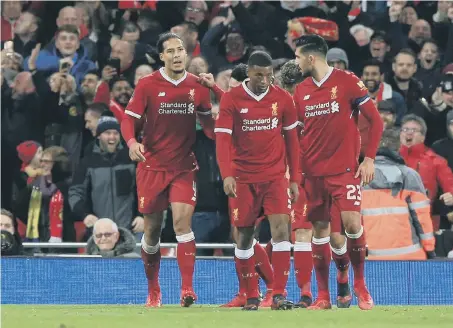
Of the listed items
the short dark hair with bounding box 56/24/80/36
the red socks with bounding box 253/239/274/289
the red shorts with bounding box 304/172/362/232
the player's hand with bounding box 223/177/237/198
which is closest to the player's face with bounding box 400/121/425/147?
the red socks with bounding box 253/239/274/289

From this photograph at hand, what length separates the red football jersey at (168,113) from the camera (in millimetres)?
13570

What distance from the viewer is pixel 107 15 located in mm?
21078

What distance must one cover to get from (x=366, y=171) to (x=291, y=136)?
0.75m

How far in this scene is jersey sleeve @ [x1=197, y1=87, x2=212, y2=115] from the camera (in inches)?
538

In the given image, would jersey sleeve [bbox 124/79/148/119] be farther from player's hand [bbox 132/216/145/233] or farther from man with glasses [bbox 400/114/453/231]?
man with glasses [bbox 400/114/453/231]

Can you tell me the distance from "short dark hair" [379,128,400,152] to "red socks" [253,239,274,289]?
2668 millimetres

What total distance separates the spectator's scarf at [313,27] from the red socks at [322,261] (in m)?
6.79

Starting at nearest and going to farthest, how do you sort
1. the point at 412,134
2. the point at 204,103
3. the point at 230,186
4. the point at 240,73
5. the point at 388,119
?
the point at 230,186, the point at 204,103, the point at 240,73, the point at 412,134, the point at 388,119

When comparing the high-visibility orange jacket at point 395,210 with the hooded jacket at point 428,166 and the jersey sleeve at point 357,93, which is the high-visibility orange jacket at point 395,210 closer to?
the hooded jacket at point 428,166

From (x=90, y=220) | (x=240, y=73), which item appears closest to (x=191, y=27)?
(x=90, y=220)

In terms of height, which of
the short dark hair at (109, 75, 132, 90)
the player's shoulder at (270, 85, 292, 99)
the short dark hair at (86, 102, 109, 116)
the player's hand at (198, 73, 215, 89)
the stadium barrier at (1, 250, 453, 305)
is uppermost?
the short dark hair at (109, 75, 132, 90)

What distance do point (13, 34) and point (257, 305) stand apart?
905 centimetres

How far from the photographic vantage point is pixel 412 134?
17016mm

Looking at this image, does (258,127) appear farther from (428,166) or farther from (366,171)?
(428,166)
